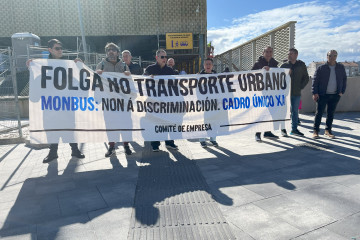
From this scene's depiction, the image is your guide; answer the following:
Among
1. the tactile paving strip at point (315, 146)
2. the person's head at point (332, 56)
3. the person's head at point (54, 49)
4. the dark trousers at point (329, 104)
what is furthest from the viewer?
the dark trousers at point (329, 104)

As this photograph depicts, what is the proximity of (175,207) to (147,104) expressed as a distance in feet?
8.46

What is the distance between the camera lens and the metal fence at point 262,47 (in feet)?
29.5

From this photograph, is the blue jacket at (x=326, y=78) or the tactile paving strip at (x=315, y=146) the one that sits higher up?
the blue jacket at (x=326, y=78)

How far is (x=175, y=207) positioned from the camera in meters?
3.10

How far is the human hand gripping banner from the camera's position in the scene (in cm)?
472

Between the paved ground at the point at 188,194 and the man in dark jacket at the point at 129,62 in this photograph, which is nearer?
the paved ground at the point at 188,194

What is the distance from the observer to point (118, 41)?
29.5 meters

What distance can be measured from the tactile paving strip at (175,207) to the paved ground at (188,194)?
0.01 m

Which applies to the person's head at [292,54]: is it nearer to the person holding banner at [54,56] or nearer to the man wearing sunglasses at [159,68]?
the man wearing sunglasses at [159,68]

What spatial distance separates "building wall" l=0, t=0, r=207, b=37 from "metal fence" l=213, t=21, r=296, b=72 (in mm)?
14474

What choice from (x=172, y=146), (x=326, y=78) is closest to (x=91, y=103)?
(x=172, y=146)

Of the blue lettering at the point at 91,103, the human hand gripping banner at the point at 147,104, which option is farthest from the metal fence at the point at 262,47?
the blue lettering at the point at 91,103

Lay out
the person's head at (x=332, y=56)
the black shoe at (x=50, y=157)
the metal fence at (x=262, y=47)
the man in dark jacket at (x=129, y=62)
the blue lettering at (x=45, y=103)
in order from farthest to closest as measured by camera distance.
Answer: the metal fence at (x=262, y=47) → the person's head at (x=332, y=56) → the man in dark jacket at (x=129, y=62) → the black shoe at (x=50, y=157) → the blue lettering at (x=45, y=103)

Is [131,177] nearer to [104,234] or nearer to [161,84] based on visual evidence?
[104,234]
